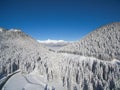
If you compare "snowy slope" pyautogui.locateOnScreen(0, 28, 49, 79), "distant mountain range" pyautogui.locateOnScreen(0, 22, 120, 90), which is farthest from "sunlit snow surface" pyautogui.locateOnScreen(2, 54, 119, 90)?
"snowy slope" pyautogui.locateOnScreen(0, 28, 49, 79)

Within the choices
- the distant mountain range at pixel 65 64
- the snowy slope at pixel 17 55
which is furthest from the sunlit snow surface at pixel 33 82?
the snowy slope at pixel 17 55

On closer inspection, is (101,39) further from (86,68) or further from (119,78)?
(119,78)

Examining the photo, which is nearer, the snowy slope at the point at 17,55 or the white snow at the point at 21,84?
the white snow at the point at 21,84

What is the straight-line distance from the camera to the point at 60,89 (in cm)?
1566

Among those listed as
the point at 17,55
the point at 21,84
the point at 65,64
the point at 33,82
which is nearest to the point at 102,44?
the point at 65,64

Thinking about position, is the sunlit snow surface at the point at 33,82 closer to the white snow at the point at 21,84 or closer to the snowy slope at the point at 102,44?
the white snow at the point at 21,84

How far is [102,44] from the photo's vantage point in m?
14.0

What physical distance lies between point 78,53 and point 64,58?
2043mm

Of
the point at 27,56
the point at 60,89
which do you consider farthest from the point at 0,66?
the point at 60,89

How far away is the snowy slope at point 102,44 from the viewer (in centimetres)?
1283

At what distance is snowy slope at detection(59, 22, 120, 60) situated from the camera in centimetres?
1283

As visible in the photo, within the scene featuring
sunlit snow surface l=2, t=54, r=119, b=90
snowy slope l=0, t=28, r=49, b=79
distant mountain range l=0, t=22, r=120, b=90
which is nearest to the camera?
distant mountain range l=0, t=22, r=120, b=90

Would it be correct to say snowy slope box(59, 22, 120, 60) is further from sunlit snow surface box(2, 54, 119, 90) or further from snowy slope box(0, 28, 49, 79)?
snowy slope box(0, 28, 49, 79)

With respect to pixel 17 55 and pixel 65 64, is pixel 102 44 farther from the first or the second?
pixel 17 55
